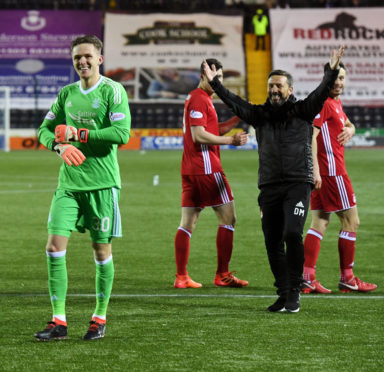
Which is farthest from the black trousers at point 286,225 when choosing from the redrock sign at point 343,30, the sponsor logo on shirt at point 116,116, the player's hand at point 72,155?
the redrock sign at point 343,30

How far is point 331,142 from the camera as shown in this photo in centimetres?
775

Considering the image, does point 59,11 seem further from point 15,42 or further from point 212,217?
point 212,217

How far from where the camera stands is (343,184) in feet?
25.5

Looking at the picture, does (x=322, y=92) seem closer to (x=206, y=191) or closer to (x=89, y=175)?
(x=89, y=175)

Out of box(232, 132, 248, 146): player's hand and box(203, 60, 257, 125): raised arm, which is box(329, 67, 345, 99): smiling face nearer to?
box(232, 132, 248, 146): player's hand

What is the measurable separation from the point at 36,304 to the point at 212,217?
7.36 meters

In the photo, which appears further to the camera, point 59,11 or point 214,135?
point 59,11

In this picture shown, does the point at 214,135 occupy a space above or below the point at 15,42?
below

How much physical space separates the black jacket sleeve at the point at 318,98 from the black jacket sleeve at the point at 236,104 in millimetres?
361

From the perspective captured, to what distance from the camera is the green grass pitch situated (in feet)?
16.8

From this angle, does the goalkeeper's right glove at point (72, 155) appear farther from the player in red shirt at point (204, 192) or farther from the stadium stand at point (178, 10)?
the stadium stand at point (178, 10)

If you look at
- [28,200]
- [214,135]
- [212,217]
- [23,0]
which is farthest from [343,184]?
[23,0]

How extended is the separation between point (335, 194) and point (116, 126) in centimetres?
273

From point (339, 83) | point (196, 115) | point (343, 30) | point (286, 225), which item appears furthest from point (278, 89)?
point (343, 30)
